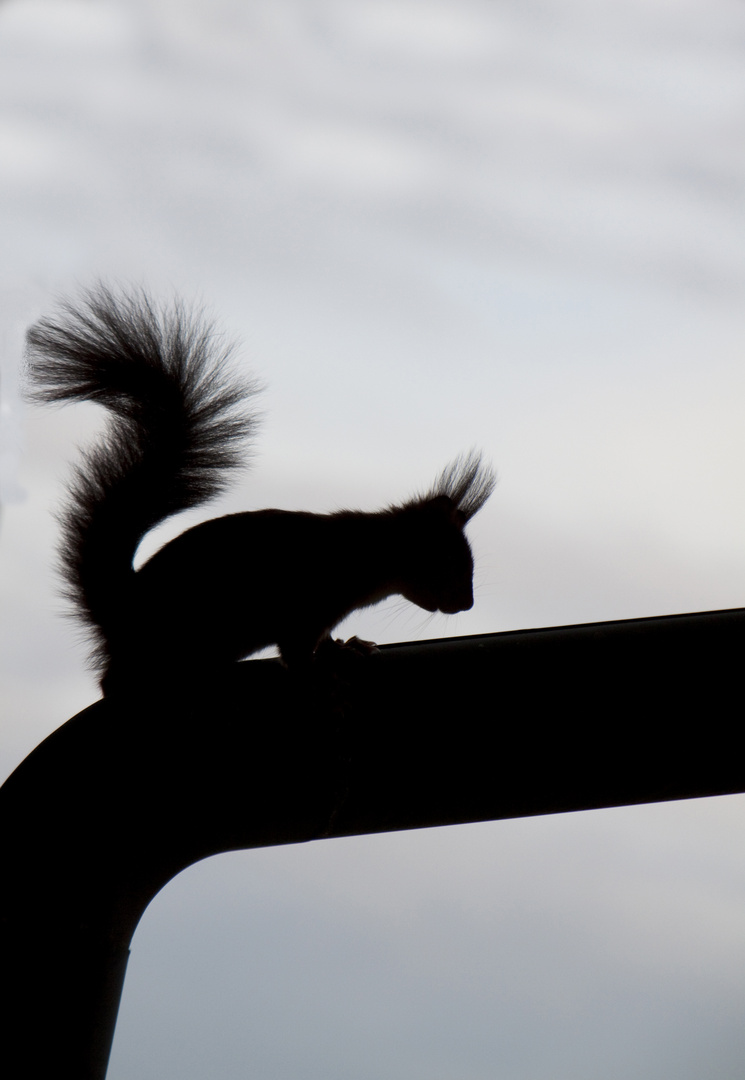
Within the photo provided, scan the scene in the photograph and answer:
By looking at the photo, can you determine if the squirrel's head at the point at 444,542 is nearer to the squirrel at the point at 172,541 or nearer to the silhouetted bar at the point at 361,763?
the squirrel at the point at 172,541

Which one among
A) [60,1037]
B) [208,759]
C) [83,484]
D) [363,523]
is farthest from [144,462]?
[60,1037]

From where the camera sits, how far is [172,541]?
58.8 inches

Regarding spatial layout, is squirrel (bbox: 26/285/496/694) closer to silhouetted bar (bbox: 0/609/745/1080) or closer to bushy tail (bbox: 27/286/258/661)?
bushy tail (bbox: 27/286/258/661)

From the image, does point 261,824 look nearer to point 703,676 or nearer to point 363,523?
point 703,676

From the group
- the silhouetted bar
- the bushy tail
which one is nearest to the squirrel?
the bushy tail

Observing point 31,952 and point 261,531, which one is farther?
point 261,531

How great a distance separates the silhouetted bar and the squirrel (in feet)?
1.41

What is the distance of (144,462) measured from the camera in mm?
1439

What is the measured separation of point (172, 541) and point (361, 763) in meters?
0.69

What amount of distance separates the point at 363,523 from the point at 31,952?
2.85 feet

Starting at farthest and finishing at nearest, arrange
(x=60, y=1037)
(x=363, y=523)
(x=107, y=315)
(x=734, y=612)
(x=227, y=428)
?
(x=363, y=523), (x=227, y=428), (x=107, y=315), (x=734, y=612), (x=60, y=1037)

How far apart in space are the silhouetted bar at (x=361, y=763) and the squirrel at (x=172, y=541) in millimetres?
429

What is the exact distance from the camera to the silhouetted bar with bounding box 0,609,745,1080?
867 millimetres

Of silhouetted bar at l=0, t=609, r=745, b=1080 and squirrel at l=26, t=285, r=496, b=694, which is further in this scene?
squirrel at l=26, t=285, r=496, b=694
